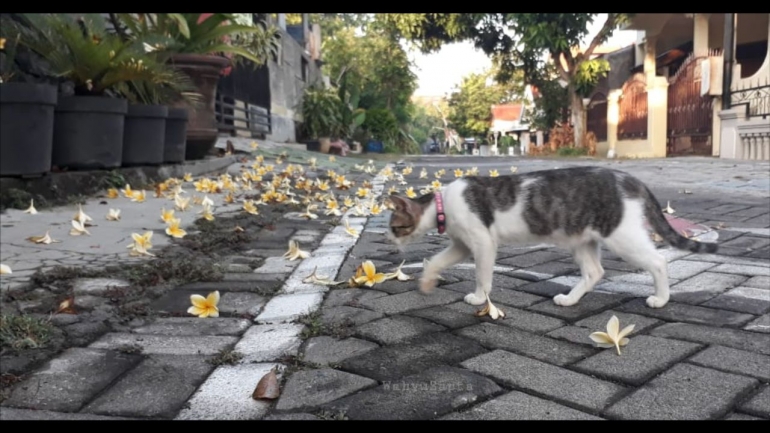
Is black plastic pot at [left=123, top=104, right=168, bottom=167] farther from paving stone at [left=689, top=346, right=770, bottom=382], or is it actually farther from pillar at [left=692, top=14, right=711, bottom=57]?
pillar at [left=692, top=14, right=711, bottom=57]

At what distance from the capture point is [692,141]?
18.4m

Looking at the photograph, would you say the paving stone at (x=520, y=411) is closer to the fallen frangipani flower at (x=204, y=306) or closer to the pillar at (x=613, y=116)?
the fallen frangipani flower at (x=204, y=306)

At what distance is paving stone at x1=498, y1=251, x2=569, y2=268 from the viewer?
394 centimetres

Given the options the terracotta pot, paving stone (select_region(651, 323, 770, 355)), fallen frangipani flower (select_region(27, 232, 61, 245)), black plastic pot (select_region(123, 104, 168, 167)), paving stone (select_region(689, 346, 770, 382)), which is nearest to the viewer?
paving stone (select_region(689, 346, 770, 382))

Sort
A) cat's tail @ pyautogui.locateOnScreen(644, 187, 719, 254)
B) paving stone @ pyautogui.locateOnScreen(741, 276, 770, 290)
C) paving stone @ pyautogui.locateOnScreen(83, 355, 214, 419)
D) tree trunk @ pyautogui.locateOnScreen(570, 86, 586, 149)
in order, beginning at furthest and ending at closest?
tree trunk @ pyautogui.locateOnScreen(570, 86, 586, 149) → paving stone @ pyautogui.locateOnScreen(741, 276, 770, 290) → cat's tail @ pyautogui.locateOnScreen(644, 187, 719, 254) → paving stone @ pyautogui.locateOnScreen(83, 355, 214, 419)

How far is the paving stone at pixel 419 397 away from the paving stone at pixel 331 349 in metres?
0.29

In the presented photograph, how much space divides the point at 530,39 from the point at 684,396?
18.1 meters

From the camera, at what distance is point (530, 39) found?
61.8 feet

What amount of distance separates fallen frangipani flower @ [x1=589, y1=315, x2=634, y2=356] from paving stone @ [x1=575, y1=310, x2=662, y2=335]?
0.21 m

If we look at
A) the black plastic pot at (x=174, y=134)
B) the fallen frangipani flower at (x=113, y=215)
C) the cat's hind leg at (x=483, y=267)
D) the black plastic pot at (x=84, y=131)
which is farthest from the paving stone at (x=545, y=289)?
the black plastic pot at (x=174, y=134)

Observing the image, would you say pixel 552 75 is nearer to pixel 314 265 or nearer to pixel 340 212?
pixel 340 212

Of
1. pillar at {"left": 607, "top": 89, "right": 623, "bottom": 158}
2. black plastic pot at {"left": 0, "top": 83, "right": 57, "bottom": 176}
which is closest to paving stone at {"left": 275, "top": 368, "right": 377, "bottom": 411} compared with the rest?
black plastic pot at {"left": 0, "top": 83, "right": 57, "bottom": 176}

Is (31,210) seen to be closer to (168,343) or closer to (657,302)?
(168,343)

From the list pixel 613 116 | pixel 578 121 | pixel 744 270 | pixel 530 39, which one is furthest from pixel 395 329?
pixel 613 116
